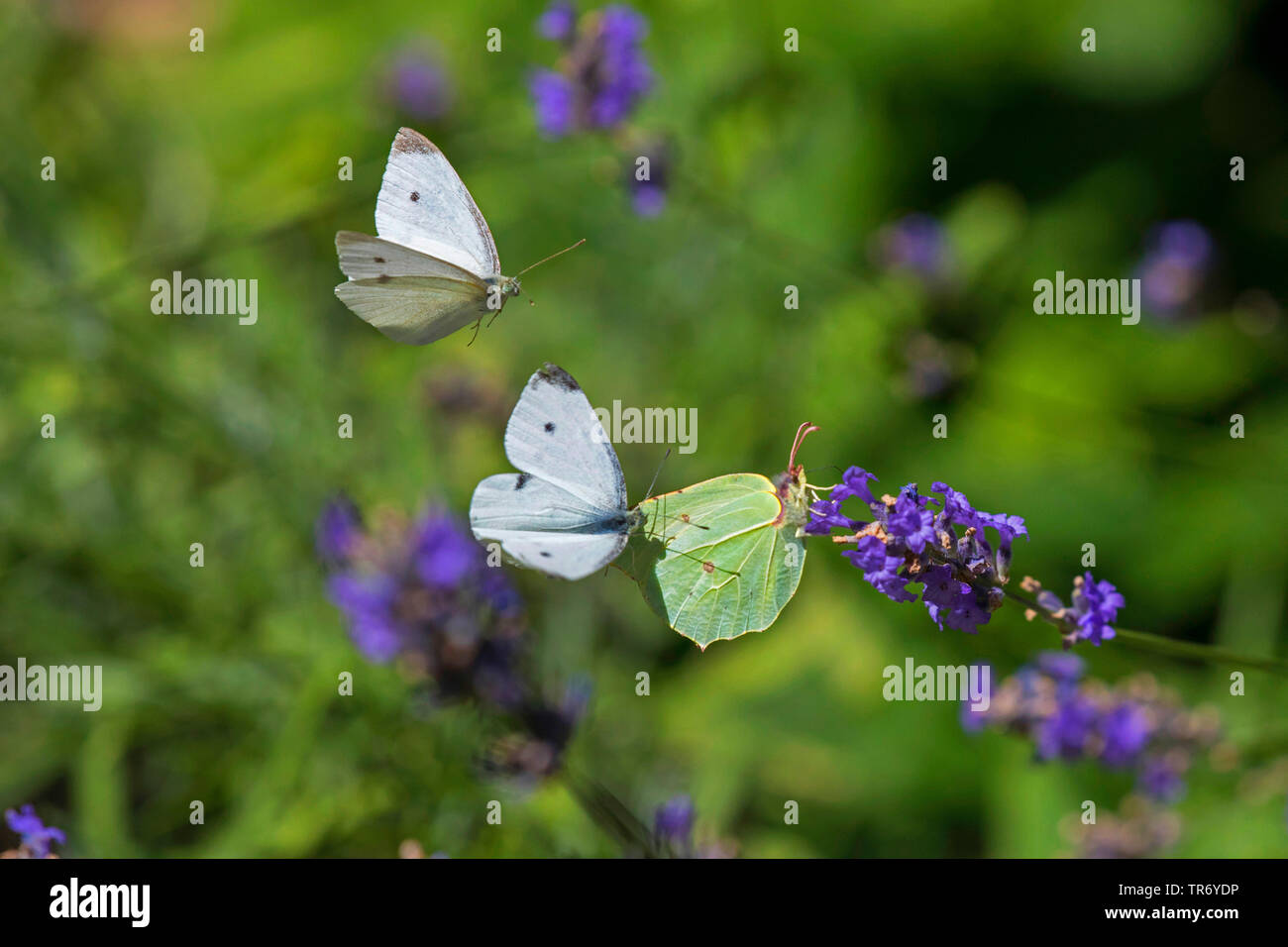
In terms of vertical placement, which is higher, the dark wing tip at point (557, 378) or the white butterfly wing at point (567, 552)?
the dark wing tip at point (557, 378)

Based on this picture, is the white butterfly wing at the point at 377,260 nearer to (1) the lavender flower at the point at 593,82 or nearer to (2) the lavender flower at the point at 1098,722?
(1) the lavender flower at the point at 593,82

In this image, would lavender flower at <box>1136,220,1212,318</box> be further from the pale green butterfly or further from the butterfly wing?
the butterfly wing

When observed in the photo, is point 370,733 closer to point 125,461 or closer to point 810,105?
point 125,461

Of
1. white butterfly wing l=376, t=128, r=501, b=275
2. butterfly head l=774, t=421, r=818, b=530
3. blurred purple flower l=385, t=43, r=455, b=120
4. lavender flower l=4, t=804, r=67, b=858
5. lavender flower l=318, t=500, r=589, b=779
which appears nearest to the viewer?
lavender flower l=4, t=804, r=67, b=858

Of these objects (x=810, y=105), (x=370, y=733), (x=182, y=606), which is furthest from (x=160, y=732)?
(x=810, y=105)

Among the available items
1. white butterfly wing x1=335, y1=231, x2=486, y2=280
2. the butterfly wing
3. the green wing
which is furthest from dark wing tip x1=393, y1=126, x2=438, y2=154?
the green wing

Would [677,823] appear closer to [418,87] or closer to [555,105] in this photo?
[555,105]

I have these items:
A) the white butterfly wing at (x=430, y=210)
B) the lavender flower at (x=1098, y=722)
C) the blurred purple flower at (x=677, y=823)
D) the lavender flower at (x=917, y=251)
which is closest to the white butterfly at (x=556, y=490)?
the white butterfly wing at (x=430, y=210)
